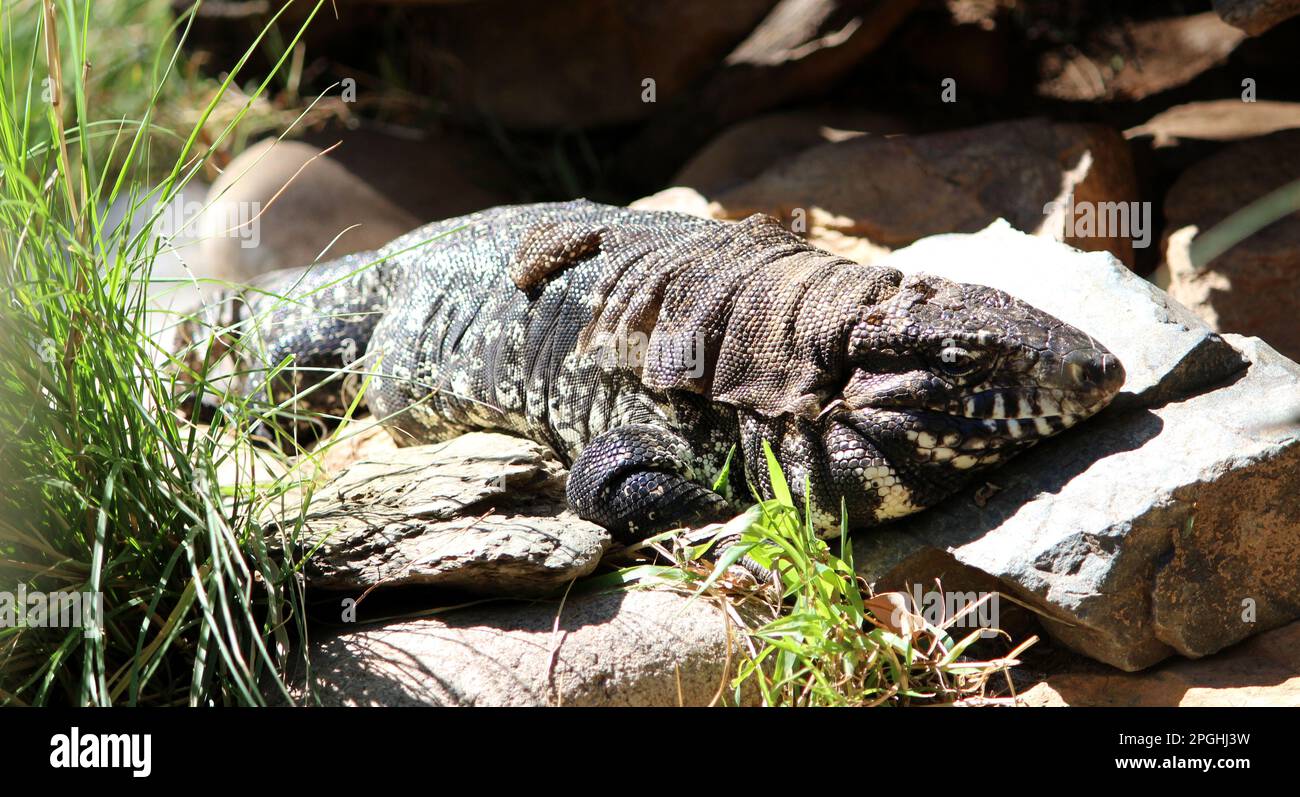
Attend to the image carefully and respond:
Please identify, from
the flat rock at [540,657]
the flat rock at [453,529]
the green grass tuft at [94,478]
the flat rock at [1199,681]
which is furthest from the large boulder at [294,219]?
the flat rock at [1199,681]

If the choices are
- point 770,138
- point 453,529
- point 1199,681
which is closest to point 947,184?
point 770,138

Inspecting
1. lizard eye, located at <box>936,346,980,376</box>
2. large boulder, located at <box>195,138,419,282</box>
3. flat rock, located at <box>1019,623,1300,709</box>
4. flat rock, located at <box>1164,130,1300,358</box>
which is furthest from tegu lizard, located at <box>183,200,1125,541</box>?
large boulder, located at <box>195,138,419,282</box>

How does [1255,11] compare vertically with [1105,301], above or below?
above

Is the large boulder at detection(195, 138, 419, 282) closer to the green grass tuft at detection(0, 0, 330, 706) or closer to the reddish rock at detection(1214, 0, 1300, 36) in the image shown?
the green grass tuft at detection(0, 0, 330, 706)

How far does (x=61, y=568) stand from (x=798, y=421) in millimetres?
2253

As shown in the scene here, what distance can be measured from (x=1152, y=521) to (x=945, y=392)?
2.33 feet

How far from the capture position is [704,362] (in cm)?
427

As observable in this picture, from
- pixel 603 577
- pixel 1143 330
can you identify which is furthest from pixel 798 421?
pixel 1143 330

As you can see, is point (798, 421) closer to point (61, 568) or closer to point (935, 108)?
point (61, 568)

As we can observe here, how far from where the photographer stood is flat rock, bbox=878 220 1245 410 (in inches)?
156

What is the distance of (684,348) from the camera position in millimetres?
4293

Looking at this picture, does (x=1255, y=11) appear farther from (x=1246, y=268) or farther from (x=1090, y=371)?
(x=1090, y=371)

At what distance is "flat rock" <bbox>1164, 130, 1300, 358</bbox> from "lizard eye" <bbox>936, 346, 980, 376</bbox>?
2326 mm

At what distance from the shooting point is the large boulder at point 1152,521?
3.56m
